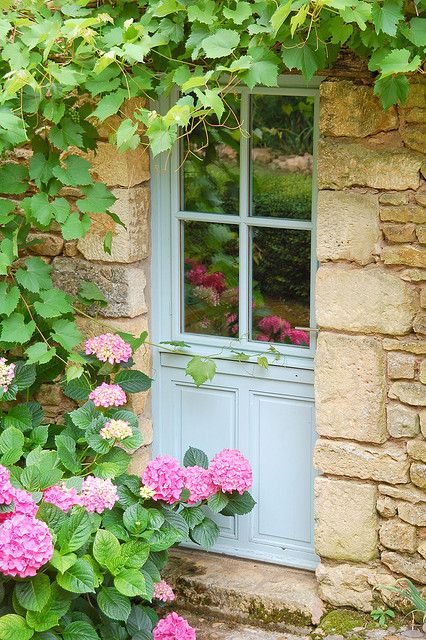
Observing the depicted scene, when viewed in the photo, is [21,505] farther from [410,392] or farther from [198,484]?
[410,392]

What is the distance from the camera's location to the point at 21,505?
3697 millimetres

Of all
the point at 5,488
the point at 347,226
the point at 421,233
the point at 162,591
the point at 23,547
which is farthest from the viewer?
the point at 162,591

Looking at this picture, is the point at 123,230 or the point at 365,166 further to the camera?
the point at 123,230

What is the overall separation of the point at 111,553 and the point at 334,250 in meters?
1.35

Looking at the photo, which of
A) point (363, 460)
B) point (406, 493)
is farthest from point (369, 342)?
point (406, 493)

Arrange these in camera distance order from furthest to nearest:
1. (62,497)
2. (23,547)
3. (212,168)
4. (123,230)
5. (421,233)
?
(212,168) < (123,230) < (421,233) < (62,497) < (23,547)

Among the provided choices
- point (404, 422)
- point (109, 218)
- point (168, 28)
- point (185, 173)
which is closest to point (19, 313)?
point (109, 218)

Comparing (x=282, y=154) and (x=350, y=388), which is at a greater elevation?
(x=282, y=154)

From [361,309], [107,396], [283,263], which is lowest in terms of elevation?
[107,396]

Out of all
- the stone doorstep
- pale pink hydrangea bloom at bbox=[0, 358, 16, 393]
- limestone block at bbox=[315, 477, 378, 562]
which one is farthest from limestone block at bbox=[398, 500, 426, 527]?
pale pink hydrangea bloom at bbox=[0, 358, 16, 393]

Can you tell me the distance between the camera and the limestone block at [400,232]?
158 inches

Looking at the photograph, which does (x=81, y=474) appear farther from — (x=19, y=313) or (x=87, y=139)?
(x=87, y=139)

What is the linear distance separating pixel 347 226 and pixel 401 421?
0.74 m

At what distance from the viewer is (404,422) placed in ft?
13.6
